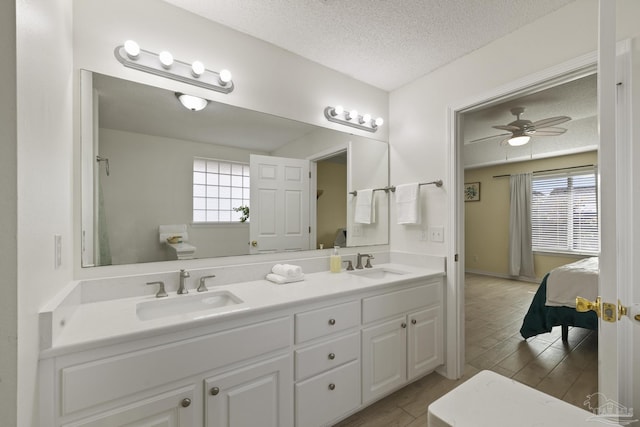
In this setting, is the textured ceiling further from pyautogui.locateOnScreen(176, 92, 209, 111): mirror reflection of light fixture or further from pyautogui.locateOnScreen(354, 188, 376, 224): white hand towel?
pyautogui.locateOnScreen(354, 188, 376, 224): white hand towel

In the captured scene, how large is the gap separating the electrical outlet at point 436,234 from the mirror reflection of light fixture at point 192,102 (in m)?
1.87

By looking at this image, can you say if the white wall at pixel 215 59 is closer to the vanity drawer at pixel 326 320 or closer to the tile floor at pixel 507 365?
the vanity drawer at pixel 326 320

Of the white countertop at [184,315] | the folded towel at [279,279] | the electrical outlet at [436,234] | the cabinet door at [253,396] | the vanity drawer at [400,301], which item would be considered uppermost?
the electrical outlet at [436,234]

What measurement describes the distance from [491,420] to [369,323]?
3.33 ft

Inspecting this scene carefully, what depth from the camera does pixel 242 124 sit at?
183cm

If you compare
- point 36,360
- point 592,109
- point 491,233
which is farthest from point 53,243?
point 491,233

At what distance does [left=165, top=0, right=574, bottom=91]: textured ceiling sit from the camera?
1.58 m

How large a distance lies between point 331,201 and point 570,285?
95.0 inches

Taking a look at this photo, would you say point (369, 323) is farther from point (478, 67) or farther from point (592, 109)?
point (592, 109)

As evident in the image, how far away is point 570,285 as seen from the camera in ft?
8.56

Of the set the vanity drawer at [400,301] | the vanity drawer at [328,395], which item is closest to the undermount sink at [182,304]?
the vanity drawer at [328,395]

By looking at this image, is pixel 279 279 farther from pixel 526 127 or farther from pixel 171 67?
pixel 526 127
